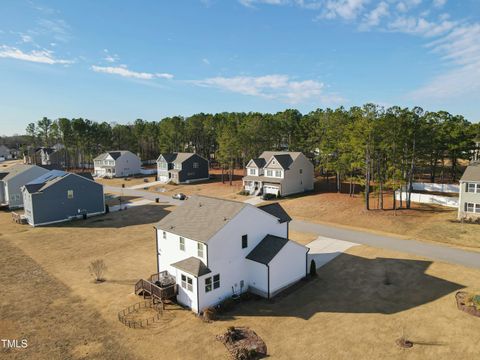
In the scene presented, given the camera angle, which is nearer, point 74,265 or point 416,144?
point 74,265

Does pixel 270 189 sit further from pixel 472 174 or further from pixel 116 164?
pixel 116 164

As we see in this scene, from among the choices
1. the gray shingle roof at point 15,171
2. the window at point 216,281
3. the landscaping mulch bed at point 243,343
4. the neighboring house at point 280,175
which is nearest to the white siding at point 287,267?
the window at point 216,281

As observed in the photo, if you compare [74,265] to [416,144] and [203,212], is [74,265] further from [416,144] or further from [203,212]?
[416,144]

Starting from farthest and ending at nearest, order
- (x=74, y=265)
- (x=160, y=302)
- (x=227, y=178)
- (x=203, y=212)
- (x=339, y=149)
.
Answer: (x=227, y=178) → (x=339, y=149) → (x=74, y=265) → (x=203, y=212) → (x=160, y=302)

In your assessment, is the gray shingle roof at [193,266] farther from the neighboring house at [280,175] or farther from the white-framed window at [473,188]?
the neighboring house at [280,175]

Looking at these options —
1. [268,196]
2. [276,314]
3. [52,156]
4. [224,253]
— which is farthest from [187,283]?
[52,156]

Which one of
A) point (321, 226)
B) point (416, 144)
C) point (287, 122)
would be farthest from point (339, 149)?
point (287, 122)
